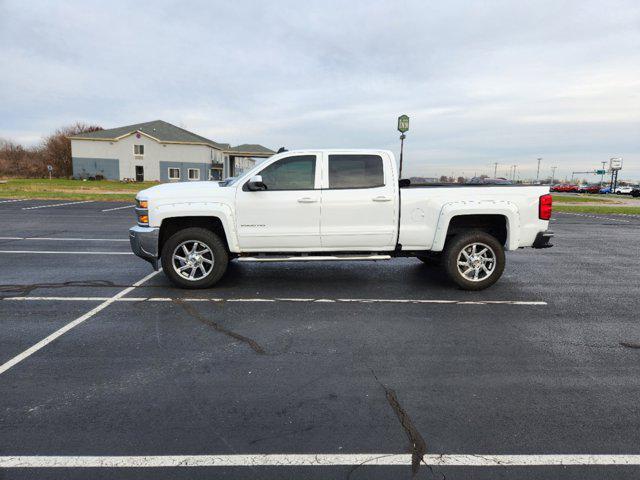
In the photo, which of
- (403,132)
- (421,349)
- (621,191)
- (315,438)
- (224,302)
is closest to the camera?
(315,438)

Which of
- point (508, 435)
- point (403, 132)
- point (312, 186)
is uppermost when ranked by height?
point (403, 132)

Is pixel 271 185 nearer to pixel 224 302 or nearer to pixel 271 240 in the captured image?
pixel 271 240

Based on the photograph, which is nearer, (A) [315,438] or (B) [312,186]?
(A) [315,438]

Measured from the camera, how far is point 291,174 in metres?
6.49

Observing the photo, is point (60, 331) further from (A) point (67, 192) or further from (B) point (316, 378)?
(A) point (67, 192)

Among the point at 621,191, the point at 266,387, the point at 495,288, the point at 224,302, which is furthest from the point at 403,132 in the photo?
the point at 621,191

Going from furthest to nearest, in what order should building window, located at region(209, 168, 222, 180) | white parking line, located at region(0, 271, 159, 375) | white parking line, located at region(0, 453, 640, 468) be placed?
building window, located at region(209, 168, 222, 180) < white parking line, located at region(0, 271, 159, 375) < white parking line, located at region(0, 453, 640, 468)

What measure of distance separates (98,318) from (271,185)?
2898mm

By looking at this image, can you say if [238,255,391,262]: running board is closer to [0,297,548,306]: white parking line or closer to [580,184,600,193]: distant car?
[0,297,548,306]: white parking line

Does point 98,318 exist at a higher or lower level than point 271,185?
lower

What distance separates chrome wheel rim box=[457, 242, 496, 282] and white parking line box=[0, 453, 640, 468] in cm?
399

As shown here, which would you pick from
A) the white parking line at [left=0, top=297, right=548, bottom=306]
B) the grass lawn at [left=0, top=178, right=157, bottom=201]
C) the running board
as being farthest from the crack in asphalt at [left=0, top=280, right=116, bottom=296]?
the grass lawn at [left=0, top=178, right=157, bottom=201]

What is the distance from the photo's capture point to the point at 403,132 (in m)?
19.8

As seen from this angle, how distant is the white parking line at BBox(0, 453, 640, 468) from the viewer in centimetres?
263
